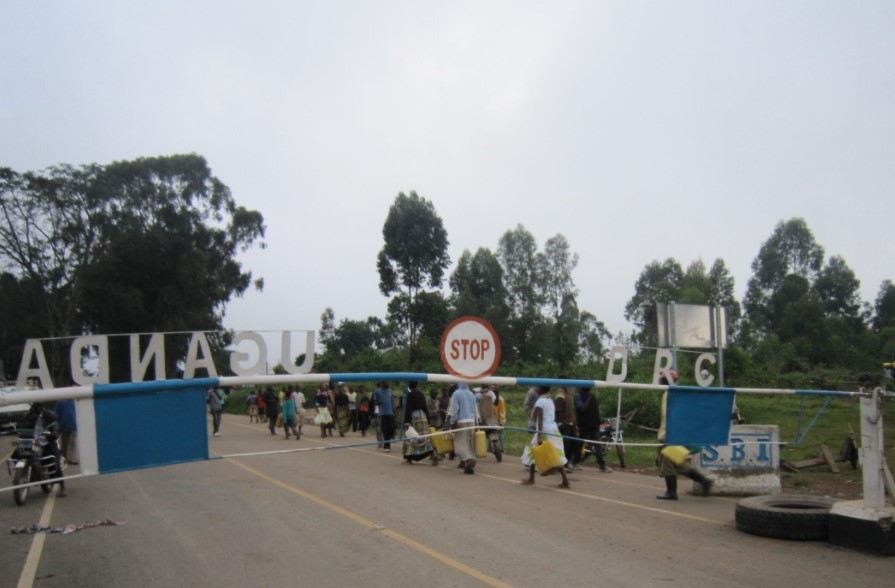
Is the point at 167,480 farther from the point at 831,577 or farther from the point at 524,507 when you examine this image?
the point at 831,577

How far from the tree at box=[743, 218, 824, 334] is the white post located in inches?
3193

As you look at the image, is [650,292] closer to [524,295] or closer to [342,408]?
[524,295]

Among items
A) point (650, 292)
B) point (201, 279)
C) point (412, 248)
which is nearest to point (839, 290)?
point (650, 292)

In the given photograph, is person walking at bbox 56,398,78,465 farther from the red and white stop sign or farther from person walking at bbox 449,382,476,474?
the red and white stop sign

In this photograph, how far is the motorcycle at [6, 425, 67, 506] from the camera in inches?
419

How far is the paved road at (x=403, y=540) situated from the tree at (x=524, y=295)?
50.9m

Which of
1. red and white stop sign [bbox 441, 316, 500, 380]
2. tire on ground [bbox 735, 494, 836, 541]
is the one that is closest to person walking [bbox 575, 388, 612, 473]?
tire on ground [bbox 735, 494, 836, 541]

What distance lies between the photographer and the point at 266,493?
11234 mm

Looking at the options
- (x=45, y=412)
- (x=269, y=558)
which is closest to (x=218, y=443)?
(x=45, y=412)

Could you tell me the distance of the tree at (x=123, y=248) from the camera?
4500 centimetres

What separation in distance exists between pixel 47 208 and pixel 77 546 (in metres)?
46.2

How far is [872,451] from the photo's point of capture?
741 centimetres

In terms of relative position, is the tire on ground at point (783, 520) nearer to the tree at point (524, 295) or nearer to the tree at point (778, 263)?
the tree at point (524, 295)

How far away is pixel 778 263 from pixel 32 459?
8741 cm
